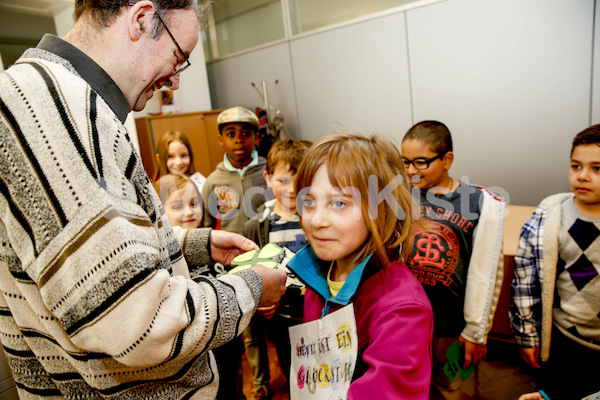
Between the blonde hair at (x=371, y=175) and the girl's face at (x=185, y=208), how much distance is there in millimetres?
1311

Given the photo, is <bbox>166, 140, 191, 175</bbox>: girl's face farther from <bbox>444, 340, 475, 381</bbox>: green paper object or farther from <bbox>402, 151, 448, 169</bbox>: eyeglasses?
<bbox>444, 340, 475, 381</bbox>: green paper object

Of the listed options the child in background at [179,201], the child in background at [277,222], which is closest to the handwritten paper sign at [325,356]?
the child in background at [277,222]

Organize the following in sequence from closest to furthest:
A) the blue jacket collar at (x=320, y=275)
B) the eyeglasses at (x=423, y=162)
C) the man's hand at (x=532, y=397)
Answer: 1. the blue jacket collar at (x=320, y=275)
2. the man's hand at (x=532, y=397)
3. the eyeglasses at (x=423, y=162)

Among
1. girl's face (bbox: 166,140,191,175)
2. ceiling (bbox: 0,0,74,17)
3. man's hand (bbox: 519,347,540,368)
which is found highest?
ceiling (bbox: 0,0,74,17)

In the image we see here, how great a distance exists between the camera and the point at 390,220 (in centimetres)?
99

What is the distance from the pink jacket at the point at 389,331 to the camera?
75 cm

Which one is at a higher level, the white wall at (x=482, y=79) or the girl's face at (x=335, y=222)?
the white wall at (x=482, y=79)

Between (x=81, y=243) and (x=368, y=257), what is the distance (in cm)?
61

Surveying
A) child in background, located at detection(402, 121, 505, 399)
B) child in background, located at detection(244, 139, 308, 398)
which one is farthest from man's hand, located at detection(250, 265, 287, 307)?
child in background, located at detection(402, 121, 505, 399)

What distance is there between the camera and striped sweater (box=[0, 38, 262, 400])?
22.3 inches

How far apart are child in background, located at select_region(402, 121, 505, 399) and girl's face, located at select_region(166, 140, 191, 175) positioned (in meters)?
1.80

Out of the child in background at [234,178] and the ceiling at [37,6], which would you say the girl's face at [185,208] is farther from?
the ceiling at [37,6]

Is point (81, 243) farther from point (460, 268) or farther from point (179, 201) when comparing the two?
point (179, 201)

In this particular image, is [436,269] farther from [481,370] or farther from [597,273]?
[481,370]
